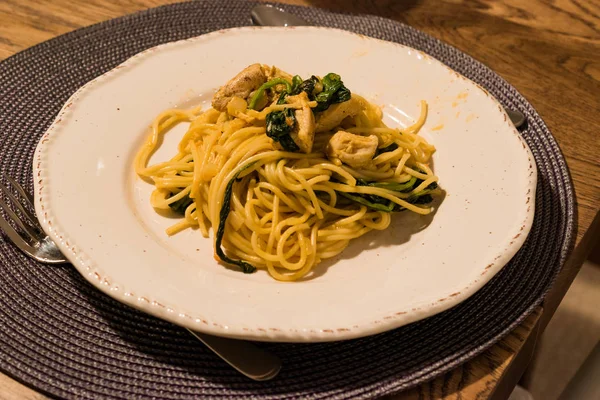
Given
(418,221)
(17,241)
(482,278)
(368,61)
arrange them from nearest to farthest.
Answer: (482,278) < (17,241) < (418,221) < (368,61)

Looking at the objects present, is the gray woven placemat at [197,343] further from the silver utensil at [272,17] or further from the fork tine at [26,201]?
the silver utensil at [272,17]

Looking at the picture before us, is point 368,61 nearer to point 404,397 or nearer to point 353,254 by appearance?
point 353,254

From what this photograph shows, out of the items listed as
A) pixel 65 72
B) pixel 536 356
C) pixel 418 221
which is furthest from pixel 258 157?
pixel 536 356

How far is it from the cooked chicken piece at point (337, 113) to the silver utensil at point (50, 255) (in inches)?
42.0

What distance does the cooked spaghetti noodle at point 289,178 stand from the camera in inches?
92.7

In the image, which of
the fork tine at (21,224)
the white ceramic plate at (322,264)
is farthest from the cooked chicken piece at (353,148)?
the fork tine at (21,224)

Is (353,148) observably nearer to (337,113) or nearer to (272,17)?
(337,113)

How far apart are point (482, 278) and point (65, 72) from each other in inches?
105

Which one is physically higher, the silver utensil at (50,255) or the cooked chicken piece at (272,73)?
the cooked chicken piece at (272,73)

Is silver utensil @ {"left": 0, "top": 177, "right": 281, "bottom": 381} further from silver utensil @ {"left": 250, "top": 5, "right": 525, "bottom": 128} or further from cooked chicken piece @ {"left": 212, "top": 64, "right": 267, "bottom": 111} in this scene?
silver utensil @ {"left": 250, "top": 5, "right": 525, "bottom": 128}

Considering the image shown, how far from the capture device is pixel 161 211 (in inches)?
97.5

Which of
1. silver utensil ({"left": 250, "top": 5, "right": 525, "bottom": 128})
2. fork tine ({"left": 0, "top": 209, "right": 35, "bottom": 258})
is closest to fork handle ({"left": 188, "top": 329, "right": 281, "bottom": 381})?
fork tine ({"left": 0, "top": 209, "right": 35, "bottom": 258})

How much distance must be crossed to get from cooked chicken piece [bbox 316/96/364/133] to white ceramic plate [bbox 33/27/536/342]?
1.49 ft

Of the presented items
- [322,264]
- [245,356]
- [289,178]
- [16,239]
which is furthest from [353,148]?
[16,239]
